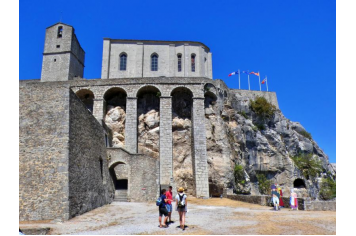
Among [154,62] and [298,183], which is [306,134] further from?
[154,62]

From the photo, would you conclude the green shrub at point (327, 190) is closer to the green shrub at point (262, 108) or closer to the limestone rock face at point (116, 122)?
the green shrub at point (262, 108)

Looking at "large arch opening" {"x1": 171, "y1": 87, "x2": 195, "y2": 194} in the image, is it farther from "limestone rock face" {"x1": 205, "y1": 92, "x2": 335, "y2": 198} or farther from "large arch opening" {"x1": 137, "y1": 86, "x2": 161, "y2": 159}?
"limestone rock face" {"x1": 205, "y1": 92, "x2": 335, "y2": 198}

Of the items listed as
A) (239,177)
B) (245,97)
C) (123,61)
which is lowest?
(239,177)

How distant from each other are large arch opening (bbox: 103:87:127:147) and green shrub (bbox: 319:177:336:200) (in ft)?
74.6

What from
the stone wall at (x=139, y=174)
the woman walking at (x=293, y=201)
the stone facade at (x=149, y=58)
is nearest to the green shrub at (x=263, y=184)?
the stone wall at (x=139, y=174)

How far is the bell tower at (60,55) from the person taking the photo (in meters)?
30.3

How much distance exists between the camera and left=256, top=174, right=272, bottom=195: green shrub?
27016mm

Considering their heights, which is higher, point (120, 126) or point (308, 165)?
point (120, 126)

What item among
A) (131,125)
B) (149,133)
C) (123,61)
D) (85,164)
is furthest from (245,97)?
(85,164)

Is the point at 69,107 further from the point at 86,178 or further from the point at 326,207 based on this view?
the point at 326,207

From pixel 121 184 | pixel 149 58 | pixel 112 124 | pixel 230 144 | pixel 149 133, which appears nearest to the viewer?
pixel 121 184

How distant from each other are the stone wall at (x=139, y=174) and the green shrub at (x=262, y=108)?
16244 millimetres

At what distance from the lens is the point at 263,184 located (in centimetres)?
2736

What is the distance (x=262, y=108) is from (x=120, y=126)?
53.4ft
